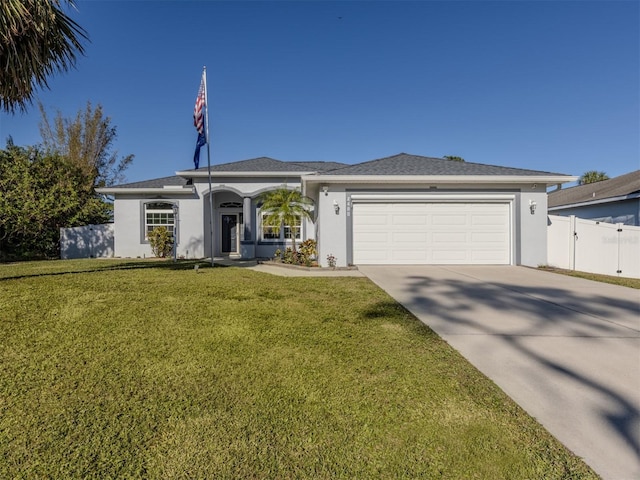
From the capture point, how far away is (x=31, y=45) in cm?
542

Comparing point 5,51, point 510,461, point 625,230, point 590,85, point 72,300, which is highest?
point 590,85

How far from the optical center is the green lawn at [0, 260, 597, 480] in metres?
1.80

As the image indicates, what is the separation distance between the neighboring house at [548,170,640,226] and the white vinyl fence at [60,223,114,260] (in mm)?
23456

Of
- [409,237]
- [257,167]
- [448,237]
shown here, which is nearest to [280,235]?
[257,167]

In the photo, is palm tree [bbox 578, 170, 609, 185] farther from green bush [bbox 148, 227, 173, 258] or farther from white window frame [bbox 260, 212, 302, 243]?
green bush [bbox 148, 227, 173, 258]

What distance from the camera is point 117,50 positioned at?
1228 centimetres

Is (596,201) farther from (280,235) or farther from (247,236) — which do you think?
(247,236)

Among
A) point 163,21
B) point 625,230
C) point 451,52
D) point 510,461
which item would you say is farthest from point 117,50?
point 625,230

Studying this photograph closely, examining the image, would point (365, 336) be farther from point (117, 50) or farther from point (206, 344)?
point (117, 50)

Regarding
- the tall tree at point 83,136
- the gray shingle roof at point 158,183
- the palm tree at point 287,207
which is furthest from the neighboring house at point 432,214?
the tall tree at point 83,136

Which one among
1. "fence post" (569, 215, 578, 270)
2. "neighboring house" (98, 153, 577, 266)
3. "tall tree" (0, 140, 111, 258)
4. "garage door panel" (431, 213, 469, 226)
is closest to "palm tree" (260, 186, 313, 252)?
"neighboring house" (98, 153, 577, 266)

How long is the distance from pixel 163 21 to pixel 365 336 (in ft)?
43.8

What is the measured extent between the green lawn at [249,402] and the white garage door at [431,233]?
20.4 ft

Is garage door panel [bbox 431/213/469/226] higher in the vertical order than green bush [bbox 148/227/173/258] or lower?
higher
